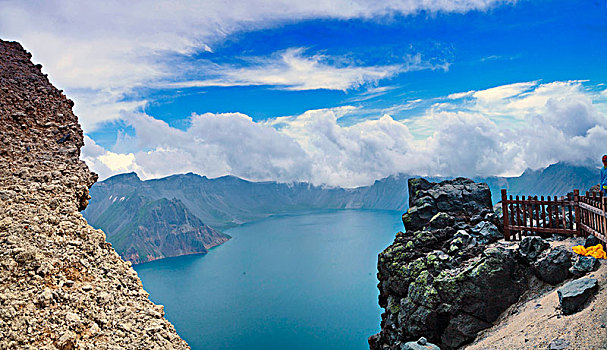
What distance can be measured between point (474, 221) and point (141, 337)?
16.4m

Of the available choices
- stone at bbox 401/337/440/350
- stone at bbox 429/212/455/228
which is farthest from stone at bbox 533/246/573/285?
stone at bbox 429/212/455/228

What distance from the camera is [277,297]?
87500 millimetres

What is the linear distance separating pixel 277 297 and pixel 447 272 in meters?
76.9

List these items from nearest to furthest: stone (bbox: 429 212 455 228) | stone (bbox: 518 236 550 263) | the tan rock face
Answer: the tan rock face < stone (bbox: 518 236 550 263) < stone (bbox: 429 212 455 228)

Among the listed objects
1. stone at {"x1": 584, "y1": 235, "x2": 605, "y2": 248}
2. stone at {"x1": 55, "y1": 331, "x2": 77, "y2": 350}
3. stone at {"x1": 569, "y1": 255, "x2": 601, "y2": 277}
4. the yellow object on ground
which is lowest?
stone at {"x1": 569, "y1": 255, "x2": 601, "y2": 277}

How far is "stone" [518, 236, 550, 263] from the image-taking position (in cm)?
1430

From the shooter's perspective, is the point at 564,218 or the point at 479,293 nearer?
the point at 479,293

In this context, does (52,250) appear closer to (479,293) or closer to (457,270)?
(479,293)

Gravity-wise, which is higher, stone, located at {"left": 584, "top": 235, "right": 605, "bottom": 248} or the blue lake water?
stone, located at {"left": 584, "top": 235, "right": 605, "bottom": 248}

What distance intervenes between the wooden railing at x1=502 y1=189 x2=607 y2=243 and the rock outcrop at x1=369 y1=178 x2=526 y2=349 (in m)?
0.83

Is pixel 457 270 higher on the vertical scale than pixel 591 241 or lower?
lower

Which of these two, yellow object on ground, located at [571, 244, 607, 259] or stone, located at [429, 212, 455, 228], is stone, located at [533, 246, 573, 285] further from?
stone, located at [429, 212, 455, 228]

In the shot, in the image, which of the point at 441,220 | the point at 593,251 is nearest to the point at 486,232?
the point at 441,220

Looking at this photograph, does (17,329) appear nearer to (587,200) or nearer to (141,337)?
(141,337)
